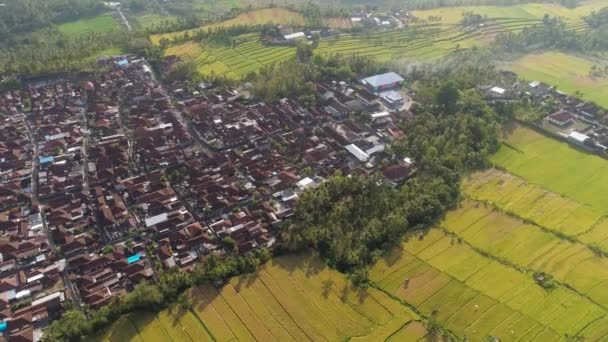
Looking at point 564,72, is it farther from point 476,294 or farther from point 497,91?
point 476,294

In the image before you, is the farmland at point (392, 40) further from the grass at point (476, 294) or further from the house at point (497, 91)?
the grass at point (476, 294)

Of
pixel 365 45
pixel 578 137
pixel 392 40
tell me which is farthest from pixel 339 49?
pixel 578 137

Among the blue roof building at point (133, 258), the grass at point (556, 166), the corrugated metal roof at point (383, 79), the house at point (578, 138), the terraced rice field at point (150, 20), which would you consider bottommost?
the grass at point (556, 166)

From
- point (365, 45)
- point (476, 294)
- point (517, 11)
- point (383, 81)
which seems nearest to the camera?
point (476, 294)

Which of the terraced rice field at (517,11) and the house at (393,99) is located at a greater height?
the terraced rice field at (517,11)

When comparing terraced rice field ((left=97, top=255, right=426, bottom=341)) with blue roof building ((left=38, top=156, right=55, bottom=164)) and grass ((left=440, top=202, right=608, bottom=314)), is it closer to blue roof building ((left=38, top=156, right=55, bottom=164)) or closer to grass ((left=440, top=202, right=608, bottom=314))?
grass ((left=440, top=202, right=608, bottom=314))

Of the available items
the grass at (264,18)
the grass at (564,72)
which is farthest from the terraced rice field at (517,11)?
the grass at (264,18)

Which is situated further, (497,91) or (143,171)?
(497,91)
